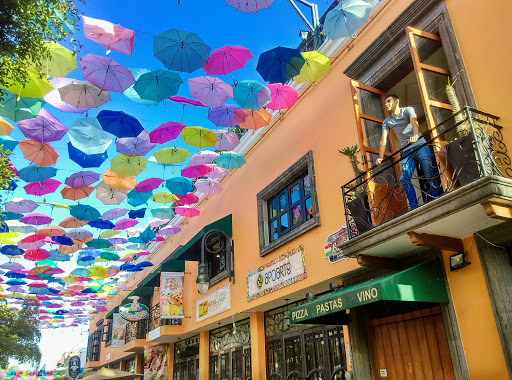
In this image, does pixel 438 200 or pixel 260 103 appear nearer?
pixel 438 200

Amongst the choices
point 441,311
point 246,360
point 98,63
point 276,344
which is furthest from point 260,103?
point 246,360

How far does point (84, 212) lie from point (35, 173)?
2.67 metres

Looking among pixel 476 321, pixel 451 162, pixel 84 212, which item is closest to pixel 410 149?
pixel 451 162

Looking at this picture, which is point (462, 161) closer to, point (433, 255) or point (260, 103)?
point (433, 255)

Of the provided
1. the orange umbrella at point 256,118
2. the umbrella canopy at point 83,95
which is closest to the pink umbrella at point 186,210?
the orange umbrella at point 256,118

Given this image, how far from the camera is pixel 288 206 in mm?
9664

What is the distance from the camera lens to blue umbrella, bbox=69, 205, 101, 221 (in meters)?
12.8

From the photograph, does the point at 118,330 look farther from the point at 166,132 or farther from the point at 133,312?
the point at 166,132

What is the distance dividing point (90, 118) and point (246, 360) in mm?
7265

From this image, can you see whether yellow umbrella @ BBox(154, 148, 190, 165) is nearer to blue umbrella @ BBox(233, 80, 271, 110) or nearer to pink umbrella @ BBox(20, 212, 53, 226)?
blue umbrella @ BBox(233, 80, 271, 110)

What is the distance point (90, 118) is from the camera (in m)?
8.81

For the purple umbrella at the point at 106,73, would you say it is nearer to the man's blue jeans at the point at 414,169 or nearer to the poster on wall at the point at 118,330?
the man's blue jeans at the point at 414,169

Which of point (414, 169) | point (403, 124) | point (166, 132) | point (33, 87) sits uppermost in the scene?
point (166, 132)

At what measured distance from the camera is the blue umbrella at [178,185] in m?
11.5
